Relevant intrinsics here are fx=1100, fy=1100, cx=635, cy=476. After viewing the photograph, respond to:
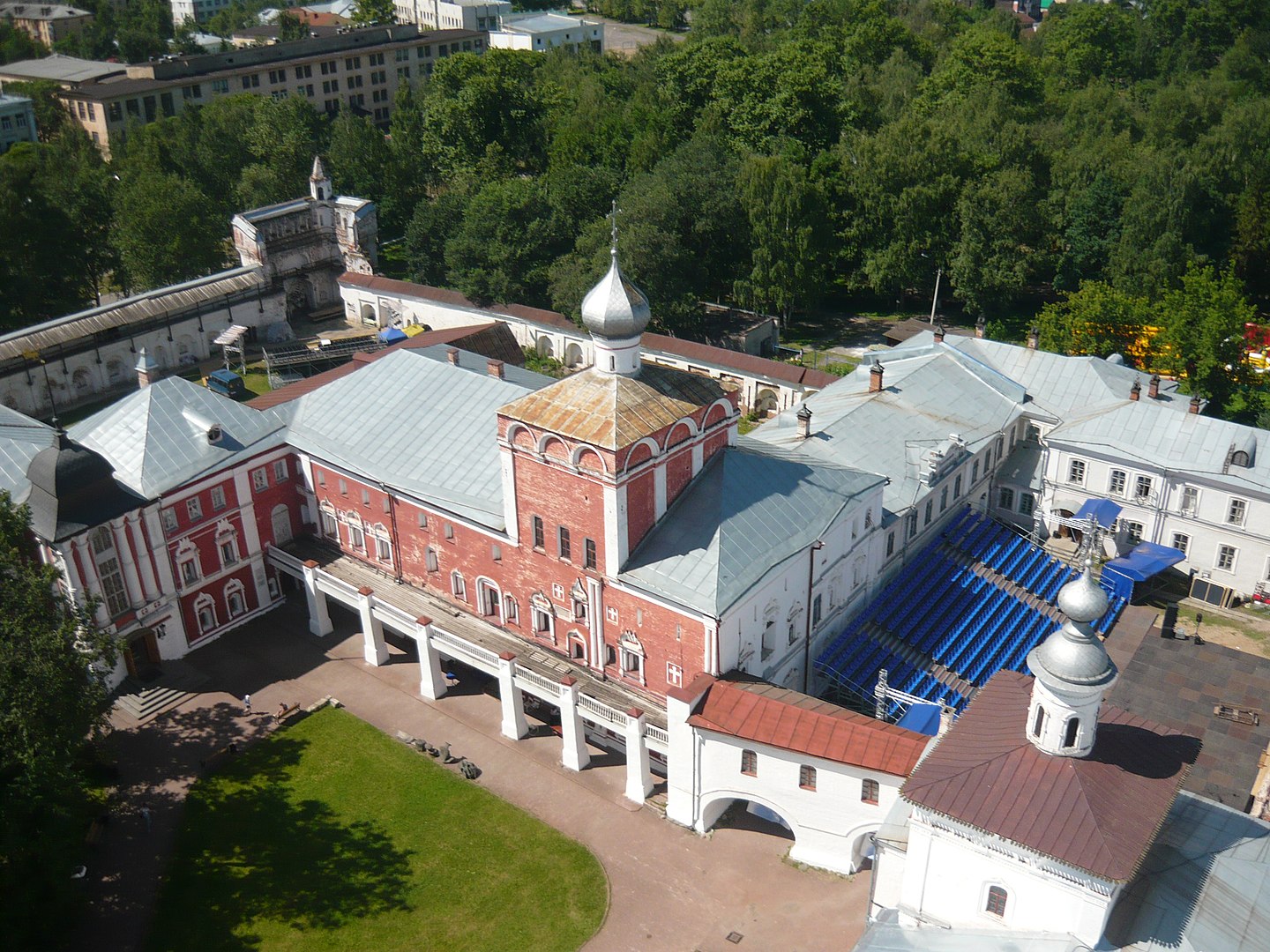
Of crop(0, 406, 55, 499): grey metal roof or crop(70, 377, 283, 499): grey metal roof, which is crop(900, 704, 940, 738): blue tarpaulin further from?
crop(0, 406, 55, 499): grey metal roof

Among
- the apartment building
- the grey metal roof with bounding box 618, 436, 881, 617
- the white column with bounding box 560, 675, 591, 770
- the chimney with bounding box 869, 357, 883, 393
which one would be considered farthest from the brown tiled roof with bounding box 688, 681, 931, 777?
the apartment building

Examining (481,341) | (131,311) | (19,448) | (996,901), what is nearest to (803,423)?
(996,901)

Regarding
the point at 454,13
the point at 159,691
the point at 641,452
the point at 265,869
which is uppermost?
the point at 454,13

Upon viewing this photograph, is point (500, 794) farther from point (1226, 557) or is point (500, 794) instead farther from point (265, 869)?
point (1226, 557)

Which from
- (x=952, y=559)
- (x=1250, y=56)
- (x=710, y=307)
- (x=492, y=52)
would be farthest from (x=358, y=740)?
(x=1250, y=56)

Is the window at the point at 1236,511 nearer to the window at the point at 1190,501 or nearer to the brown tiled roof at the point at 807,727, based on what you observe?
the window at the point at 1190,501

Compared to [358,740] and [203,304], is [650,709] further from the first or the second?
[203,304]
